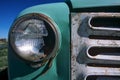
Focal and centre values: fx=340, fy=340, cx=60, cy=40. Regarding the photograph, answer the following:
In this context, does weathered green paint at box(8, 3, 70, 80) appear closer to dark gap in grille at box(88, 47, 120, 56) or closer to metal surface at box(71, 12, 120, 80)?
metal surface at box(71, 12, 120, 80)

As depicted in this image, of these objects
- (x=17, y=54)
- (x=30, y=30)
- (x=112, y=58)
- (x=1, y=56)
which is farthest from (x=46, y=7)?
(x=1, y=56)

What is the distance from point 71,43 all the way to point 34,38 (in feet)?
0.89

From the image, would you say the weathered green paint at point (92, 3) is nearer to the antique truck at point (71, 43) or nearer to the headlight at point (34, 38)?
the antique truck at point (71, 43)

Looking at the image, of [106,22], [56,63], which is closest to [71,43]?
[56,63]

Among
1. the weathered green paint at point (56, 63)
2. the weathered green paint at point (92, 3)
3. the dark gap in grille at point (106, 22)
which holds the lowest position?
the weathered green paint at point (56, 63)

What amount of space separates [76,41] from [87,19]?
7.0 inches

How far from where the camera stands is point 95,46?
239cm

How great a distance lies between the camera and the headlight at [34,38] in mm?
2398

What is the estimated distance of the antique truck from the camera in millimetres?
2396

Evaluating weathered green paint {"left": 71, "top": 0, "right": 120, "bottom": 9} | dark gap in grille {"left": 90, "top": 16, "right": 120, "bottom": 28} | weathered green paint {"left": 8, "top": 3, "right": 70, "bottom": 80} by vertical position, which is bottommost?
weathered green paint {"left": 8, "top": 3, "right": 70, "bottom": 80}

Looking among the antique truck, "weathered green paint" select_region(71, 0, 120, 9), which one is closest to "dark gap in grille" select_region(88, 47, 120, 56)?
the antique truck

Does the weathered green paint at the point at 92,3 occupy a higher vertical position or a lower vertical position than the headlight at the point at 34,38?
higher

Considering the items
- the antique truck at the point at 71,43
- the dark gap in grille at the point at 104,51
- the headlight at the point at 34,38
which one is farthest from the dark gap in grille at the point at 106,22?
the headlight at the point at 34,38

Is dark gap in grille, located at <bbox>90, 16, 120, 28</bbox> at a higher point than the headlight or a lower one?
higher
